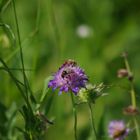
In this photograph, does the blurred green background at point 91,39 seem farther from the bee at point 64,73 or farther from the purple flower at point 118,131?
the bee at point 64,73

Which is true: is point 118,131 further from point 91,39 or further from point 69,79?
point 91,39

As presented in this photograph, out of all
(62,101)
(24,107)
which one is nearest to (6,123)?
(24,107)

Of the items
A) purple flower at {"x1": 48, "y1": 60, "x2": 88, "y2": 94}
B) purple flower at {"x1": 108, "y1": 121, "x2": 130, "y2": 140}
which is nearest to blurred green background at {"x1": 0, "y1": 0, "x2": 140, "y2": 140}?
purple flower at {"x1": 108, "y1": 121, "x2": 130, "y2": 140}

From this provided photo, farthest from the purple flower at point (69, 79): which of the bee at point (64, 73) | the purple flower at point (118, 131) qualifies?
the purple flower at point (118, 131)

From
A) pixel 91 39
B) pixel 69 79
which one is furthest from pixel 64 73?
pixel 91 39

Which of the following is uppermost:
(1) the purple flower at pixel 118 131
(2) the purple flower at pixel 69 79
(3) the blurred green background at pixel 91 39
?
(3) the blurred green background at pixel 91 39

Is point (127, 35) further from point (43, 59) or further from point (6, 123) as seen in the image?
point (6, 123)

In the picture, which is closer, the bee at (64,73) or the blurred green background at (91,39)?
the bee at (64,73)

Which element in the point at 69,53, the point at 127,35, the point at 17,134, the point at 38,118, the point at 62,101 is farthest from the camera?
the point at 127,35
